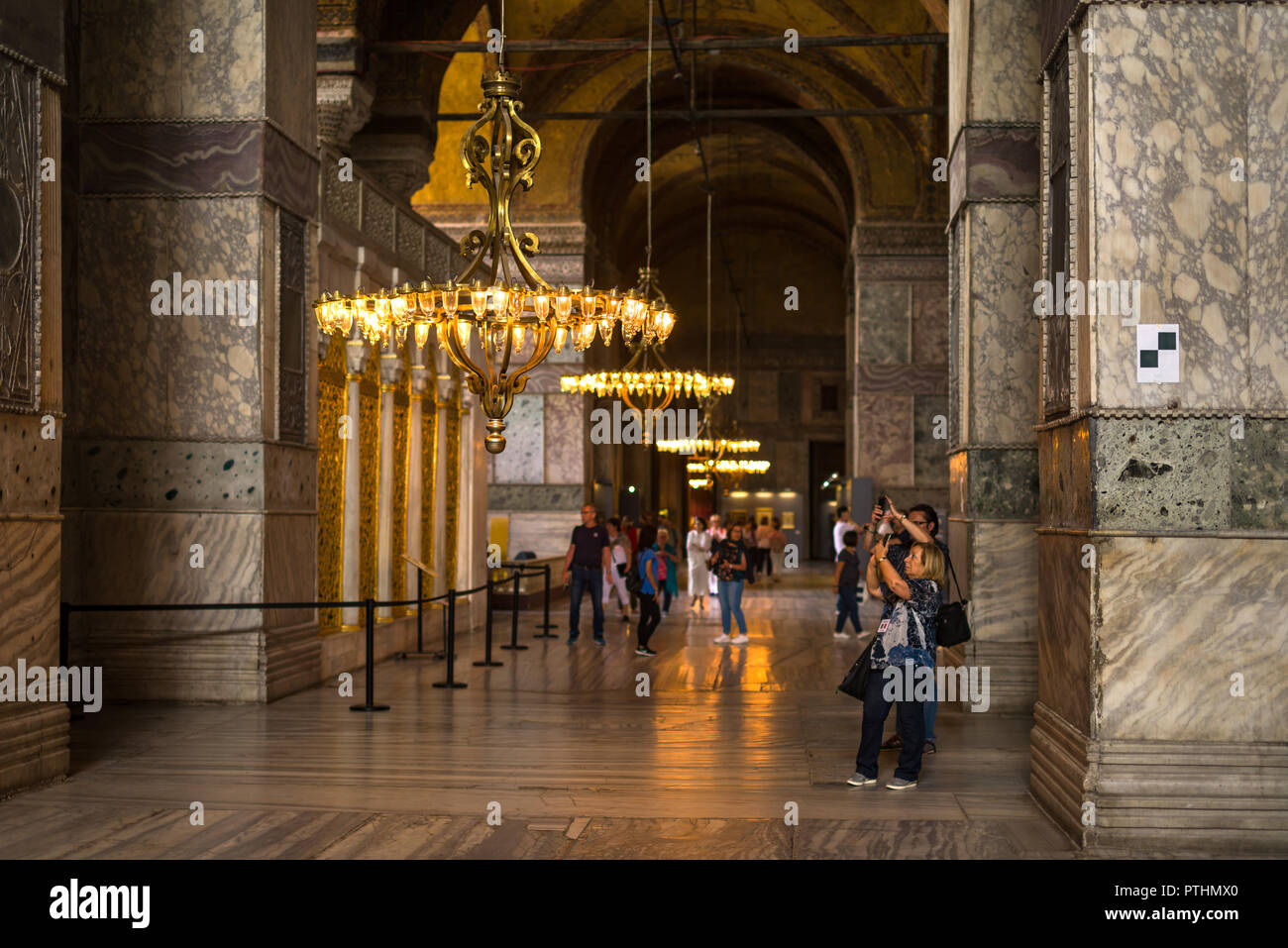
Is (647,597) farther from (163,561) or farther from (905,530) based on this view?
(905,530)

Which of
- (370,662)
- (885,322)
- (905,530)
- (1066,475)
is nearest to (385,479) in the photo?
(370,662)

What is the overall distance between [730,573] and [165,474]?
6.36m

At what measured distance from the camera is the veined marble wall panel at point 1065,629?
582cm

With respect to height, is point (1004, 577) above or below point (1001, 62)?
below

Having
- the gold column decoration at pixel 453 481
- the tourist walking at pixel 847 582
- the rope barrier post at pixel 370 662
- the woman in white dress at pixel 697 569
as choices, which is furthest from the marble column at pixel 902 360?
the rope barrier post at pixel 370 662

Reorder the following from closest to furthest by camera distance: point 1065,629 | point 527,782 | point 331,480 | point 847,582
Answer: point 1065,629 < point 527,782 < point 331,480 < point 847,582

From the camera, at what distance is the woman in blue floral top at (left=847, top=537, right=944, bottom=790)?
678 centimetres

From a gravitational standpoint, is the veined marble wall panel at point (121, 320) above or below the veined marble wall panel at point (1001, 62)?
below

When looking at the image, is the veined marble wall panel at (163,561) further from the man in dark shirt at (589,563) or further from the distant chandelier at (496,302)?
the man in dark shirt at (589,563)

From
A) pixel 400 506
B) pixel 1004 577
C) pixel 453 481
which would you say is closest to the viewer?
pixel 1004 577

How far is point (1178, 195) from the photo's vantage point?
5.74 m

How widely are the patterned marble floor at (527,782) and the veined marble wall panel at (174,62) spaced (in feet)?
14.1

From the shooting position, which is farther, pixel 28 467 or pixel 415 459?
pixel 415 459

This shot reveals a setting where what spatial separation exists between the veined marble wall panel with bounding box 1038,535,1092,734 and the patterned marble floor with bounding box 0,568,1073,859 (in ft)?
1.89
